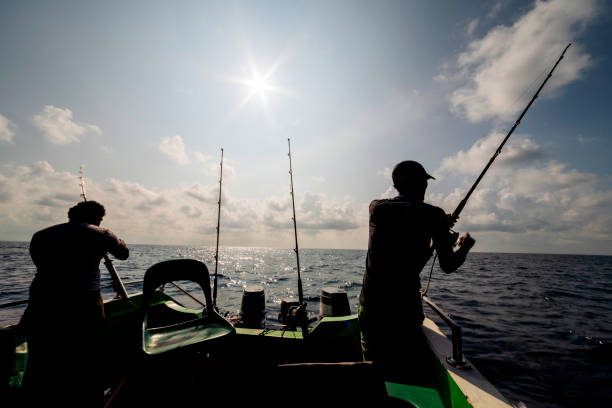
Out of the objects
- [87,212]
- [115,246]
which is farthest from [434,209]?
[87,212]

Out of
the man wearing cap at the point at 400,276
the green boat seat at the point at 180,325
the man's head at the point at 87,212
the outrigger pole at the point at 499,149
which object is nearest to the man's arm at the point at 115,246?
the man's head at the point at 87,212

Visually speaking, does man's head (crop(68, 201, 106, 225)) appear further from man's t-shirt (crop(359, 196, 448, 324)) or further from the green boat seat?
man's t-shirt (crop(359, 196, 448, 324))

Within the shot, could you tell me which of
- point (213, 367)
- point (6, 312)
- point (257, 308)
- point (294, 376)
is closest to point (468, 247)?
point (294, 376)

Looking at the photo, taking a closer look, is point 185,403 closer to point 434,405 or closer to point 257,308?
point 434,405

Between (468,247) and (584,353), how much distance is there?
10432 mm

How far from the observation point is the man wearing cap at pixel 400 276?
1765 mm

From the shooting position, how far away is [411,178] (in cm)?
192

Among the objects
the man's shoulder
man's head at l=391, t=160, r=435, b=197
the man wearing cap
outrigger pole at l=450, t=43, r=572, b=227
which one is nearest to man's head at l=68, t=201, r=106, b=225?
the man wearing cap

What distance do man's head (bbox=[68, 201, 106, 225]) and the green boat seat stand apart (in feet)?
3.12

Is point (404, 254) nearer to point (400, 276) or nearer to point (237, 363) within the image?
point (400, 276)

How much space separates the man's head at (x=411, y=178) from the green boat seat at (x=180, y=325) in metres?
2.25

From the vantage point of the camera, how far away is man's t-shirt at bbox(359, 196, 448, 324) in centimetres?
178

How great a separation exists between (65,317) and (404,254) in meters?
3.38

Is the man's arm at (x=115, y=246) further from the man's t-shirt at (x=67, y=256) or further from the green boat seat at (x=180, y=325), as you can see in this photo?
the green boat seat at (x=180, y=325)
